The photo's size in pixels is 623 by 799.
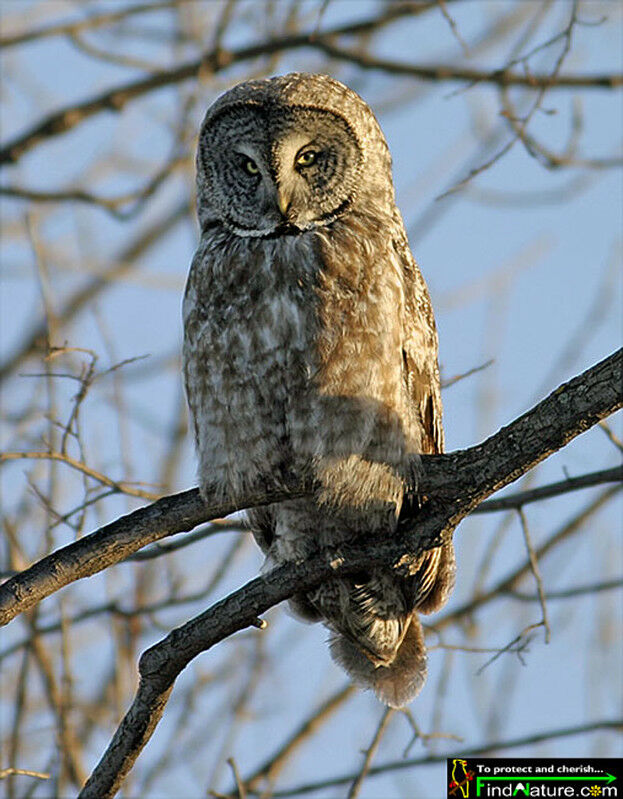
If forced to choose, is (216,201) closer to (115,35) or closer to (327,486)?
(327,486)

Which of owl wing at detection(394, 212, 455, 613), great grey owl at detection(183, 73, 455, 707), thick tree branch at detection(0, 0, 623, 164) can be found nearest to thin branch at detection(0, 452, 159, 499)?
great grey owl at detection(183, 73, 455, 707)

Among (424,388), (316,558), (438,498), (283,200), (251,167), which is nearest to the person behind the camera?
(438,498)

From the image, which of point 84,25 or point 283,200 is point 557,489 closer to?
point 283,200

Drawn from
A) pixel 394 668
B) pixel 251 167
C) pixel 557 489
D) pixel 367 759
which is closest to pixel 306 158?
pixel 251 167

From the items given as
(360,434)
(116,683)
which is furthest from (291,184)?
(116,683)

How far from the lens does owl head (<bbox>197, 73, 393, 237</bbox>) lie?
215 inches

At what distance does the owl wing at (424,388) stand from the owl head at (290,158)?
1.06 ft

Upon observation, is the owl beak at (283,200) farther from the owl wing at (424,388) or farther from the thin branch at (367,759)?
the thin branch at (367,759)

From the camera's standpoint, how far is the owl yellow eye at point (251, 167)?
5680 millimetres

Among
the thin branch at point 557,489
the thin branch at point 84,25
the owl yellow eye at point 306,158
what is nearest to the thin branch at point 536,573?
the thin branch at point 557,489

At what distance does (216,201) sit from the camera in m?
5.76

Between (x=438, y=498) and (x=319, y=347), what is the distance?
85cm
